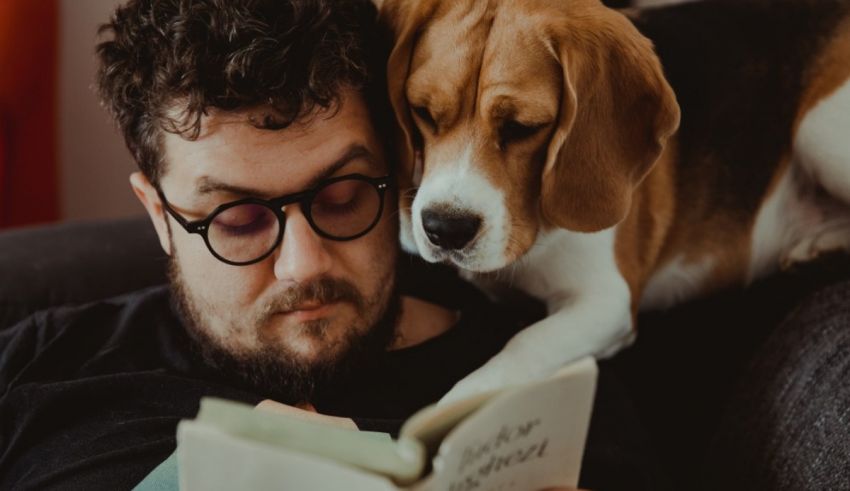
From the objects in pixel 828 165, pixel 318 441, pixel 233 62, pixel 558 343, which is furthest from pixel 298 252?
pixel 828 165

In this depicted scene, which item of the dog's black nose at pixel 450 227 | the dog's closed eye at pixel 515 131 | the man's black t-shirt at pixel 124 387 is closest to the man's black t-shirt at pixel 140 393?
the man's black t-shirt at pixel 124 387

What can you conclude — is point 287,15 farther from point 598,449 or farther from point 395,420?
point 598,449

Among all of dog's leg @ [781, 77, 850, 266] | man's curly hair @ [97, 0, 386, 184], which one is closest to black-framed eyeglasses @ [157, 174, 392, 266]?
man's curly hair @ [97, 0, 386, 184]

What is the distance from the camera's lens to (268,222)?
1257 mm

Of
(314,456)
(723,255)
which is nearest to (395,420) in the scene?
(314,456)

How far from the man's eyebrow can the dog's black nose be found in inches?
5.9

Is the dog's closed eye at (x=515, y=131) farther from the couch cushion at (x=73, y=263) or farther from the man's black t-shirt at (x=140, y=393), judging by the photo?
the couch cushion at (x=73, y=263)

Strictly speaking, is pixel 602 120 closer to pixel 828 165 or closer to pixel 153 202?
pixel 828 165

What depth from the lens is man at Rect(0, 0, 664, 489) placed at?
1224 mm

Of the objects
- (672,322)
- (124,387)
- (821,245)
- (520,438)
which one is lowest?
(672,322)

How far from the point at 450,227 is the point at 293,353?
0.32 meters

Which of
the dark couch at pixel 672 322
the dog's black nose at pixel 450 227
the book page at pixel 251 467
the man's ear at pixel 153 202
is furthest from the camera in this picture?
the dark couch at pixel 672 322

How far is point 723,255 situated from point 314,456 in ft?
3.88

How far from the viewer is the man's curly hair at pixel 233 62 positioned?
1.21 metres
